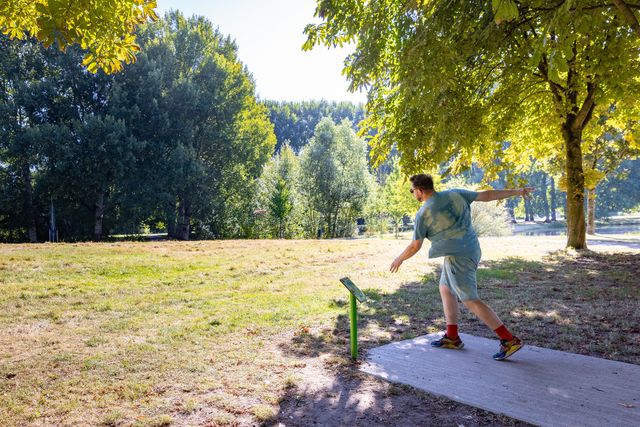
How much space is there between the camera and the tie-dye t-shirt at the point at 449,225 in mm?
4688

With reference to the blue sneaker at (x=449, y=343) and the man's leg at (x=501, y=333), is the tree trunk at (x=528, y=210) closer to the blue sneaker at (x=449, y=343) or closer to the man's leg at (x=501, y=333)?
the blue sneaker at (x=449, y=343)

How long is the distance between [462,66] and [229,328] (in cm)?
662

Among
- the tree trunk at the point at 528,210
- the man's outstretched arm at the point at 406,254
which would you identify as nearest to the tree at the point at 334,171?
the man's outstretched arm at the point at 406,254

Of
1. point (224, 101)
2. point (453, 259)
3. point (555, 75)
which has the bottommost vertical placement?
point (453, 259)

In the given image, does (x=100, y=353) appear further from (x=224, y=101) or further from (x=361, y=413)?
(x=224, y=101)

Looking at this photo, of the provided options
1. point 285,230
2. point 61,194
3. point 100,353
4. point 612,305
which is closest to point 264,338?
point 100,353

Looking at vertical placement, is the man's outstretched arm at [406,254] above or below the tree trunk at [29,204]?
below

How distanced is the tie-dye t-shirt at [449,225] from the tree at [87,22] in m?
3.88

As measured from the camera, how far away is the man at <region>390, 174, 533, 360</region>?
4598mm

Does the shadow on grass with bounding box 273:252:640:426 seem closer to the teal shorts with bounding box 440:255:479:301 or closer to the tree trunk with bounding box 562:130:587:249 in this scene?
the teal shorts with bounding box 440:255:479:301

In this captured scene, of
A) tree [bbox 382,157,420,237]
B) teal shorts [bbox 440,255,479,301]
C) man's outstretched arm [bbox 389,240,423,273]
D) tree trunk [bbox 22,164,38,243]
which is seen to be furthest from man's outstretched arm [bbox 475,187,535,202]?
tree [bbox 382,157,420,237]

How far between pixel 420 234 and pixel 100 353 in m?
3.68

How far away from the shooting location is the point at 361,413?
11.3ft

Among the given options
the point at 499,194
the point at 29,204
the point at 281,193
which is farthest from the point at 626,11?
the point at 29,204
